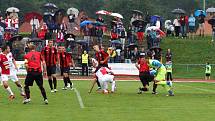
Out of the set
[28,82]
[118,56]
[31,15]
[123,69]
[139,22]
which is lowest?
[123,69]

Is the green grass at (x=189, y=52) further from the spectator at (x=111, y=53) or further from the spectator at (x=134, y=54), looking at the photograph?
the spectator at (x=111, y=53)

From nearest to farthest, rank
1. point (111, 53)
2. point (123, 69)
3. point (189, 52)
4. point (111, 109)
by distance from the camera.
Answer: point (111, 109), point (111, 53), point (123, 69), point (189, 52)

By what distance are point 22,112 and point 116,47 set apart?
98.9 feet

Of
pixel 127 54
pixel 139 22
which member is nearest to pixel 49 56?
pixel 127 54

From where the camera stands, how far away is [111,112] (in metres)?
17.8

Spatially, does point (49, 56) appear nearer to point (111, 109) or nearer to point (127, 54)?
point (111, 109)

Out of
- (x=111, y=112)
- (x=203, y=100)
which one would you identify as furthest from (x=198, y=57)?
(x=111, y=112)

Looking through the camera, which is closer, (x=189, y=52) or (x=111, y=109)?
(x=111, y=109)

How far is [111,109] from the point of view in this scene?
61.2 ft

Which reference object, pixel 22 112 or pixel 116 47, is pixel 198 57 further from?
pixel 22 112

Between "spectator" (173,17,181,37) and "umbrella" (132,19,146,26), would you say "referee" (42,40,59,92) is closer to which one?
"umbrella" (132,19,146,26)

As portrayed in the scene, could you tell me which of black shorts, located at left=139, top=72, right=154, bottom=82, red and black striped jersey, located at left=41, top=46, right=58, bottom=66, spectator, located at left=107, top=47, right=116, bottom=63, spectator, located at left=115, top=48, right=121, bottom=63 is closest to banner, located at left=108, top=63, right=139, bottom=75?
spectator, located at left=107, top=47, right=116, bottom=63

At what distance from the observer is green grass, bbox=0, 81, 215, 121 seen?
16469mm

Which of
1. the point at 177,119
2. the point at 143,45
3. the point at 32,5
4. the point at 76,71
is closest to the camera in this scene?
the point at 177,119
